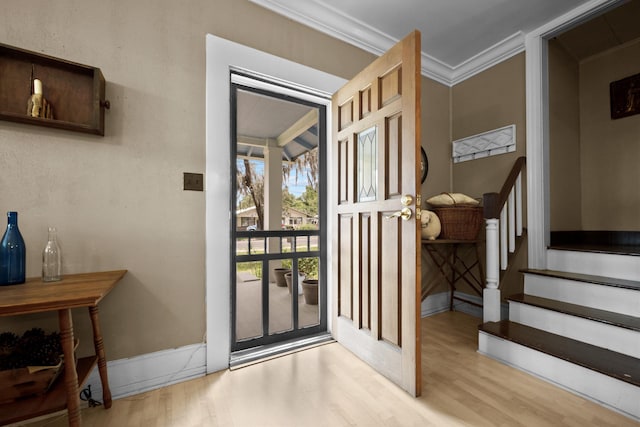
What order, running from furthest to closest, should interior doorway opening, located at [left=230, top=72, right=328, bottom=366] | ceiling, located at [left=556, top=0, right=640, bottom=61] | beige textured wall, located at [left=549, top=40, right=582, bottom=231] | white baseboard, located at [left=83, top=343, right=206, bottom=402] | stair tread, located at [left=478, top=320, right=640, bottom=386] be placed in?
beige textured wall, located at [left=549, top=40, right=582, bottom=231] < ceiling, located at [left=556, top=0, right=640, bottom=61] < interior doorway opening, located at [left=230, top=72, right=328, bottom=366] < white baseboard, located at [left=83, top=343, right=206, bottom=402] < stair tread, located at [left=478, top=320, right=640, bottom=386]

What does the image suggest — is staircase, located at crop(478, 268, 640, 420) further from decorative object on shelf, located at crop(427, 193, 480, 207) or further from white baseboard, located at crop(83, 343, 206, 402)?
white baseboard, located at crop(83, 343, 206, 402)

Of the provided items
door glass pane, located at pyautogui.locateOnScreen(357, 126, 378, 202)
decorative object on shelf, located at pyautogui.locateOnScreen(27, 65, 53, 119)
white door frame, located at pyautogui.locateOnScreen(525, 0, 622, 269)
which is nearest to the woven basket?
white door frame, located at pyautogui.locateOnScreen(525, 0, 622, 269)

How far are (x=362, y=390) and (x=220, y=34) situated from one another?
8.17ft

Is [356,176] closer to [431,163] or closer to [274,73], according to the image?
[274,73]

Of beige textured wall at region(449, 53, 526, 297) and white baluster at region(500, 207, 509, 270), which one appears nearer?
white baluster at region(500, 207, 509, 270)

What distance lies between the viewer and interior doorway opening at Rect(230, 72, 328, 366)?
2.11 meters

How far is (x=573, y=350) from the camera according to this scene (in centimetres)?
165

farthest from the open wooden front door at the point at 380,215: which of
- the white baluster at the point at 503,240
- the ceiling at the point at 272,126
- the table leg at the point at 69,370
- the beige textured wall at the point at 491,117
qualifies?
the table leg at the point at 69,370

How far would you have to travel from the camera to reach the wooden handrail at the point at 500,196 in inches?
83.1

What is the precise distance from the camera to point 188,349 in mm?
1739

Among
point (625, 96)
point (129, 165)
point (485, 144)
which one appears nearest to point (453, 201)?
point (485, 144)

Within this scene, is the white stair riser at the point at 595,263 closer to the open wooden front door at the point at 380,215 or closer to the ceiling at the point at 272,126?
the open wooden front door at the point at 380,215

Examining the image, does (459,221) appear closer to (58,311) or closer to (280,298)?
(280,298)

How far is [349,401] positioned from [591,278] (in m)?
2.00
